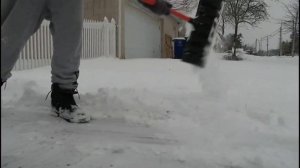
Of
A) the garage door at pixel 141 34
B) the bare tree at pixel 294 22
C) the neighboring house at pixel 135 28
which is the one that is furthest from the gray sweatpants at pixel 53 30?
the garage door at pixel 141 34

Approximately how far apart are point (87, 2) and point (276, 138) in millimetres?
10427

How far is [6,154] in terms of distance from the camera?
145 centimetres

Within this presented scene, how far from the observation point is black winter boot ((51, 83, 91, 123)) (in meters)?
2.05

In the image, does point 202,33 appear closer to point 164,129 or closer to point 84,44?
point 164,129

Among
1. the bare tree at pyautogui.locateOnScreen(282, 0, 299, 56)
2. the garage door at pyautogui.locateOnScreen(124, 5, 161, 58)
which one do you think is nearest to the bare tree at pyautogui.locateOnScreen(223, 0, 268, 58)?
the bare tree at pyautogui.locateOnScreen(282, 0, 299, 56)

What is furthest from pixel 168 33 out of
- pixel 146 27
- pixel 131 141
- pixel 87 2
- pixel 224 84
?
pixel 131 141

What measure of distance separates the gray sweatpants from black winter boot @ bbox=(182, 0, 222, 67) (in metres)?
0.62

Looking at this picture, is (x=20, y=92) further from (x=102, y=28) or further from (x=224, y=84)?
(x=102, y=28)

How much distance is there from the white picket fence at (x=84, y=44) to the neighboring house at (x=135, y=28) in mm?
517

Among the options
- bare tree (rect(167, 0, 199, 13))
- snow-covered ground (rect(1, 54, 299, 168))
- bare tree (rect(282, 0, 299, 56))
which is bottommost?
snow-covered ground (rect(1, 54, 299, 168))

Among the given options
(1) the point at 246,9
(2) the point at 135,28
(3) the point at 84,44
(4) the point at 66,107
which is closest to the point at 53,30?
(4) the point at 66,107

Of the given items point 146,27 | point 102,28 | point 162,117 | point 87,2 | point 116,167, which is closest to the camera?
point 116,167

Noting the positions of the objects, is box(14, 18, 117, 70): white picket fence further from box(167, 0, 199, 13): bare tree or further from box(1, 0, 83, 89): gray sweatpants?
box(1, 0, 83, 89): gray sweatpants

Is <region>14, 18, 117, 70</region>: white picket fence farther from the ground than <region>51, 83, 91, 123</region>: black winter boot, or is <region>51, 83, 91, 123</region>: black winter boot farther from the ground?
<region>14, 18, 117, 70</region>: white picket fence
